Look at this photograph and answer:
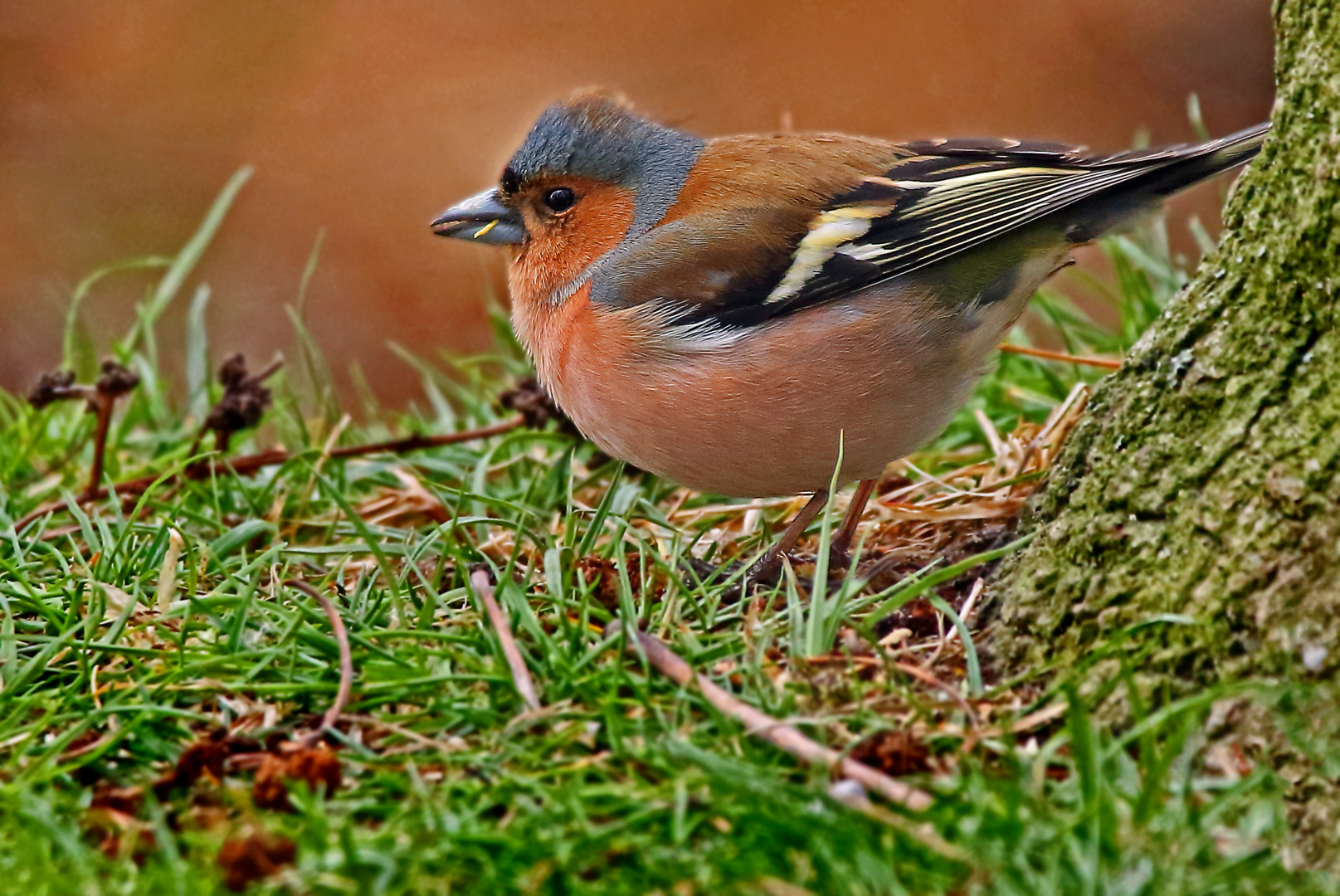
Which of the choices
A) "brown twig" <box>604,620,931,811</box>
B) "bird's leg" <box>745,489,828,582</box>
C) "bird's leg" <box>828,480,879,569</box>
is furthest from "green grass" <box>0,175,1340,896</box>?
"bird's leg" <box>828,480,879,569</box>

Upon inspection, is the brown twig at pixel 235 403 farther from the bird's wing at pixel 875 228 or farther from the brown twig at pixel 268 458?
the bird's wing at pixel 875 228

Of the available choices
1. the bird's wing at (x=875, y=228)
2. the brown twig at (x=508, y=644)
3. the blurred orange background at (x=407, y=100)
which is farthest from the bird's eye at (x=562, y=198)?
the blurred orange background at (x=407, y=100)

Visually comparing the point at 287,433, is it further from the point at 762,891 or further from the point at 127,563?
the point at 762,891

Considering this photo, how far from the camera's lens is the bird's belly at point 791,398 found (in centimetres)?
328

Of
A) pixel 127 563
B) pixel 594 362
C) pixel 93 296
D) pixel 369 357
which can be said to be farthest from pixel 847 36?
pixel 127 563

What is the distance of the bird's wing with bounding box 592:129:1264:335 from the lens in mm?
3326

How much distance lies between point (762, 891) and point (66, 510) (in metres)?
2.64

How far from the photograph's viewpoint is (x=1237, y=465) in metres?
2.41

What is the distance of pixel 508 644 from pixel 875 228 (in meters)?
1.52

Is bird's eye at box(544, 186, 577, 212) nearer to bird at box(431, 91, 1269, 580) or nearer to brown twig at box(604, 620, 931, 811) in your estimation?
bird at box(431, 91, 1269, 580)

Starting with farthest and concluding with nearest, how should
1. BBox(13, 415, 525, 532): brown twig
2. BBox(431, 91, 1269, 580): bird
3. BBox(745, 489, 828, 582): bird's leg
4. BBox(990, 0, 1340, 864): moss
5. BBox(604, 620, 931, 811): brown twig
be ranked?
BBox(13, 415, 525, 532): brown twig < BBox(431, 91, 1269, 580): bird < BBox(745, 489, 828, 582): bird's leg < BBox(990, 0, 1340, 864): moss < BBox(604, 620, 931, 811): brown twig

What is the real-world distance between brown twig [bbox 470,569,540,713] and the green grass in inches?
1.2

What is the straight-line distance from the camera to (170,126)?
9.52 metres

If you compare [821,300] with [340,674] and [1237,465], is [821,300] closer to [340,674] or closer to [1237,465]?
[1237,465]
